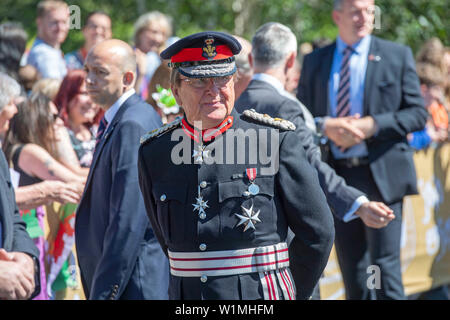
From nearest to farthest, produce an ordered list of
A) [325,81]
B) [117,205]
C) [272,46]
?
[117,205] → [272,46] → [325,81]

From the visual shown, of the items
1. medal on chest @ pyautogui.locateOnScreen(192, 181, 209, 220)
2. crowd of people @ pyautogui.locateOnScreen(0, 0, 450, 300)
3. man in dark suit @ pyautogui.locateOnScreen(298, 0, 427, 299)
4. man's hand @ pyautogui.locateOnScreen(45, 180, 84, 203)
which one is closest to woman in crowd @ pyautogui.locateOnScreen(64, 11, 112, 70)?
crowd of people @ pyautogui.locateOnScreen(0, 0, 450, 300)

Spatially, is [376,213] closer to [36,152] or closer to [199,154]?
[199,154]

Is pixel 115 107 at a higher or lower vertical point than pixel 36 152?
higher

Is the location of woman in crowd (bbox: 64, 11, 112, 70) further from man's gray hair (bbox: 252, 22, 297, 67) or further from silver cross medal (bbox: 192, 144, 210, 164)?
silver cross medal (bbox: 192, 144, 210, 164)

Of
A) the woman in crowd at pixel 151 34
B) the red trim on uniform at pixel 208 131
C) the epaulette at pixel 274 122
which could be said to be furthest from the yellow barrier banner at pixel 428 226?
the red trim on uniform at pixel 208 131

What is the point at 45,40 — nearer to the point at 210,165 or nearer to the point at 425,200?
the point at 425,200

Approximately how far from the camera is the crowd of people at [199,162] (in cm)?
324

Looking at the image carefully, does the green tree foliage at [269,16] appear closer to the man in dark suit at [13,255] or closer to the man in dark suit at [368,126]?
the man in dark suit at [368,126]

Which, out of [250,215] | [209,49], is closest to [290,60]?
[209,49]

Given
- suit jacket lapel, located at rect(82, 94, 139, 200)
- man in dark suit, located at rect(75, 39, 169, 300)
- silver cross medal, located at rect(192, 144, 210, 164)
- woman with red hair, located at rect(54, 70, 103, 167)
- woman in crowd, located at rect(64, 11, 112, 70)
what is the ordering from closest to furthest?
silver cross medal, located at rect(192, 144, 210, 164), man in dark suit, located at rect(75, 39, 169, 300), suit jacket lapel, located at rect(82, 94, 139, 200), woman with red hair, located at rect(54, 70, 103, 167), woman in crowd, located at rect(64, 11, 112, 70)

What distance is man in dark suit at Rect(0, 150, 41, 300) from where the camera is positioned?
11.1 feet

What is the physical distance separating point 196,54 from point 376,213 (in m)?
2.06

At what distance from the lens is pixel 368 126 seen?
5.61 meters

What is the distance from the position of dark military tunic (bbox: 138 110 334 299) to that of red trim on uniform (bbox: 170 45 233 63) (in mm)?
266
